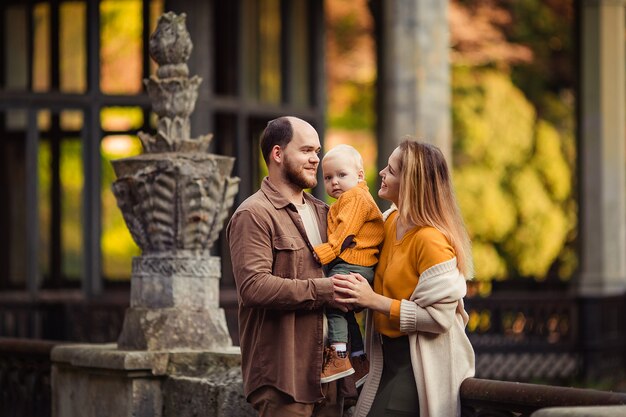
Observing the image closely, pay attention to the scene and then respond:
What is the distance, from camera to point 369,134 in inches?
1374

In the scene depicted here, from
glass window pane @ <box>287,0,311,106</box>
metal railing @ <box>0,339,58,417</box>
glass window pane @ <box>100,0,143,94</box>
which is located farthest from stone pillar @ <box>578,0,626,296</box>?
metal railing @ <box>0,339,58,417</box>

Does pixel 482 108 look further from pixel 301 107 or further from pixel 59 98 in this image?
pixel 59 98

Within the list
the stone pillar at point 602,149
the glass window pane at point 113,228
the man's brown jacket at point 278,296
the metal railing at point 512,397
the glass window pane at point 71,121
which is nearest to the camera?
the metal railing at point 512,397

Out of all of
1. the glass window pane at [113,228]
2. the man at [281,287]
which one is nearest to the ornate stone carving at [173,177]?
the man at [281,287]

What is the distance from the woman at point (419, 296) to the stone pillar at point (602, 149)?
14189 mm

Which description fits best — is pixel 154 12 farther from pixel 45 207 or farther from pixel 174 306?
pixel 174 306

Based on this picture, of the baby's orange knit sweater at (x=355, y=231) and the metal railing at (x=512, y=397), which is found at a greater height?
the baby's orange knit sweater at (x=355, y=231)

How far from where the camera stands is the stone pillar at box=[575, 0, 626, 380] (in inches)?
787

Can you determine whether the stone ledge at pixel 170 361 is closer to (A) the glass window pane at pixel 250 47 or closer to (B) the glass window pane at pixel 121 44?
(A) the glass window pane at pixel 250 47

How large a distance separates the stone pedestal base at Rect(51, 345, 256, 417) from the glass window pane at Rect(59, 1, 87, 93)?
11.0 m

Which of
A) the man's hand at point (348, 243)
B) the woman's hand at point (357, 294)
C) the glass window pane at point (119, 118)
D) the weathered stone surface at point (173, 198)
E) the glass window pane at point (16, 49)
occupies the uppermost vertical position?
the glass window pane at point (16, 49)

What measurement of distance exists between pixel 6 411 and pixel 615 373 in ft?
37.4

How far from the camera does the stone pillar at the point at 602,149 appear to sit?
20000mm

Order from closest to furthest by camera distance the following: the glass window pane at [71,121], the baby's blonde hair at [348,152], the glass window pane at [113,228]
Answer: the baby's blonde hair at [348,152] → the glass window pane at [71,121] → the glass window pane at [113,228]
